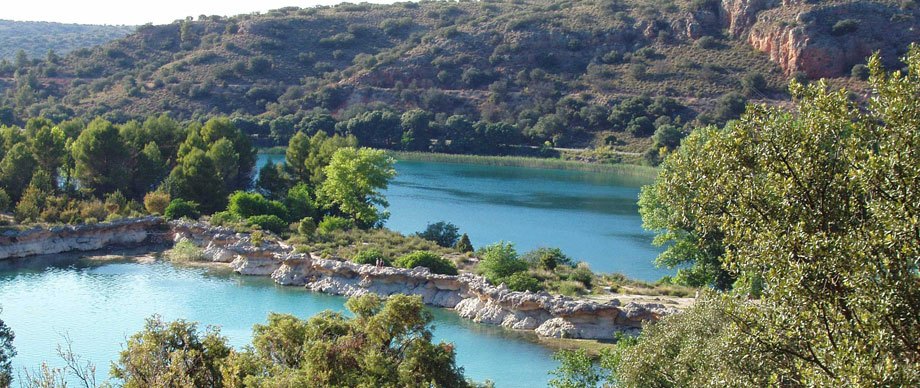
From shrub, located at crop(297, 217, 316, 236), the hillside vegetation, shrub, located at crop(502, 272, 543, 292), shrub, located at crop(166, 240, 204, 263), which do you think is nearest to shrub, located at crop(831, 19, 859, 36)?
shrub, located at crop(297, 217, 316, 236)

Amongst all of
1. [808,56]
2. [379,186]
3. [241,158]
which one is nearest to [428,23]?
[808,56]

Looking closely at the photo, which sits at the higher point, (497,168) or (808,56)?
(808,56)

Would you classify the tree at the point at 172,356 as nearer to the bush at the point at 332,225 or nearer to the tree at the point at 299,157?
the bush at the point at 332,225

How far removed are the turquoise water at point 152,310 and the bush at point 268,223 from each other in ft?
15.6

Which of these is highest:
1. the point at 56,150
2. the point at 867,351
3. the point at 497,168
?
the point at 867,351

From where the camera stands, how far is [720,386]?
9703 millimetres

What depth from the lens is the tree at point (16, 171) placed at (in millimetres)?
42250

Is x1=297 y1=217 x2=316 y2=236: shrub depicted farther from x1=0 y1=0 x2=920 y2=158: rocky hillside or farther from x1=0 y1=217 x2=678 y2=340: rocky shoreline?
x1=0 y1=0 x2=920 y2=158: rocky hillside

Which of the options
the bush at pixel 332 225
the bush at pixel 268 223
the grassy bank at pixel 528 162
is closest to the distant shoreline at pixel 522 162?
the grassy bank at pixel 528 162

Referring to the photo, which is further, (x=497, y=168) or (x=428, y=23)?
(x=428, y=23)

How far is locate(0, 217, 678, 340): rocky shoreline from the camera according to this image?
87.6 ft

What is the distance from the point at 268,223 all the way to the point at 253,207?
2205 mm

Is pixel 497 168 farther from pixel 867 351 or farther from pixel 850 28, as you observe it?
pixel 867 351

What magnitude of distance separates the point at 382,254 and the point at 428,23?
7817 centimetres
